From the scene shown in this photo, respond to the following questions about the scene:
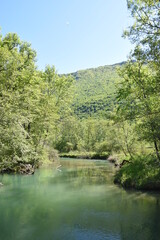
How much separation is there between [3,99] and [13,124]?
223 cm

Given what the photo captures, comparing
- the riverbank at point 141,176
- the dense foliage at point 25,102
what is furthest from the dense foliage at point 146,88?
the dense foliage at point 25,102

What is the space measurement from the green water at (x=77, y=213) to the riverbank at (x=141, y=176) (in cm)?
142

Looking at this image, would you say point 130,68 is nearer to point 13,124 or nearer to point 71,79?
point 13,124

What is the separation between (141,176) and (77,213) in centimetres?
933

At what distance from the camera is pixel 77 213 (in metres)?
13.8

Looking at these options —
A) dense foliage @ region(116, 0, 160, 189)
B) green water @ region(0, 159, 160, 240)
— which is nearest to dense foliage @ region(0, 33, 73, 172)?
green water @ region(0, 159, 160, 240)

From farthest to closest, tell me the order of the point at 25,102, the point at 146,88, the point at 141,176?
the point at 141,176, the point at 25,102, the point at 146,88

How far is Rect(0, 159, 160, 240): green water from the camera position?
1085 centimetres

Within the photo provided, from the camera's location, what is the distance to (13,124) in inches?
635

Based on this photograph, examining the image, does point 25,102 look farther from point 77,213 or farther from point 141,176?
point 141,176

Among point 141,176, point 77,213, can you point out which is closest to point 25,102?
point 77,213

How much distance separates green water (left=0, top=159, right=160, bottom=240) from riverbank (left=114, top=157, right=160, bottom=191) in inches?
56.0

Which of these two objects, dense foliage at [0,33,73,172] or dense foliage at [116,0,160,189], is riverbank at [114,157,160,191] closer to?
dense foliage at [116,0,160,189]

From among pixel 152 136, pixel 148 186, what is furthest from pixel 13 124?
pixel 148 186
